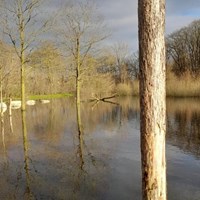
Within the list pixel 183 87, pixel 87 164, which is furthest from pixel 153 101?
pixel 183 87

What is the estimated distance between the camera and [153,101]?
4.27 metres

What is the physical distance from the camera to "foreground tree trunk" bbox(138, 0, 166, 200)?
14.0 ft

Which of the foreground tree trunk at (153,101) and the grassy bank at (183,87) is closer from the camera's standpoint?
the foreground tree trunk at (153,101)

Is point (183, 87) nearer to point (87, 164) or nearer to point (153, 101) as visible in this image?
point (87, 164)

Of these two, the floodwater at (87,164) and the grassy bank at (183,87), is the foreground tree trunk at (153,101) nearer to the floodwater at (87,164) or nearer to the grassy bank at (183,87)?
the floodwater at (87,164)

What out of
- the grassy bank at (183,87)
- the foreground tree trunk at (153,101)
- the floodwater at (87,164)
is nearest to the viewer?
the foreground tree trunk at (153,101)

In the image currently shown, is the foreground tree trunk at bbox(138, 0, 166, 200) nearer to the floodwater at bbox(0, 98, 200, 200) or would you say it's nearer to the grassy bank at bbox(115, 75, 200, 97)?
the floodwater at bbox(0, 98, 200, 200)

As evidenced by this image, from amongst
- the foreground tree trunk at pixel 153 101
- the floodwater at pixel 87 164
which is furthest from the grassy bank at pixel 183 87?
the foreground tree trunk at pixel 153 101

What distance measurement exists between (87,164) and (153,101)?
4.86 metres

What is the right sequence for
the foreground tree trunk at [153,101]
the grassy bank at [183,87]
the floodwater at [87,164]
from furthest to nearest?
the grassy bank at [183,87], the floodwater at [87,164], the foreground tree trunk at [153,101]

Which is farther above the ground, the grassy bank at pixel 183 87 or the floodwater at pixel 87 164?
the grassy bank at pixel 183 87

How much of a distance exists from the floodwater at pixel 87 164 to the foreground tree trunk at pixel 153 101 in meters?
2.08

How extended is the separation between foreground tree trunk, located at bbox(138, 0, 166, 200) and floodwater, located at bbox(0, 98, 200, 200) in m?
2.08

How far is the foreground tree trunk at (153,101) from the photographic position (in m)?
4.26
